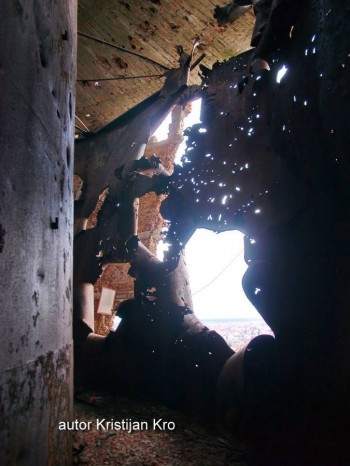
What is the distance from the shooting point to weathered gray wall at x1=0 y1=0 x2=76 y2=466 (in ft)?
2.97

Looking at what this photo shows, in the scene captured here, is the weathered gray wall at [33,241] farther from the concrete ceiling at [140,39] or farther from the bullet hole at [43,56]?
the concrete ceiling at [140,39]

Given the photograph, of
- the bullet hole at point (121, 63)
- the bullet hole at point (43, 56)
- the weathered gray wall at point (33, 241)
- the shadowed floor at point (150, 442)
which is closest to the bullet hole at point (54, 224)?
the weathered gray wall at point (33, 241)

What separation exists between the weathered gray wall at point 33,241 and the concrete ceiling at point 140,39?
146 inches

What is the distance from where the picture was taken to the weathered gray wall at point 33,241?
0.91 metres

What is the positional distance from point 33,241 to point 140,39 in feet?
16.4

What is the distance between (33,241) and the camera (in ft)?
3.52

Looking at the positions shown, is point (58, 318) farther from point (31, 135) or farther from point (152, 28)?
point (152, 28)

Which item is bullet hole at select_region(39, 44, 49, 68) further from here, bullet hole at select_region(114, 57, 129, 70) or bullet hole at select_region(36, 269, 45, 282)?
bullet hole at select_region(114, 57, 129, 70)

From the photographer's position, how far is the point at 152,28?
4.77 m

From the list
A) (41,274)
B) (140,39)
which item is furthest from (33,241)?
(140,39)

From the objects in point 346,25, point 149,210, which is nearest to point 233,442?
point 346,25

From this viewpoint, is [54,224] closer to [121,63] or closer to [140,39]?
[140,39]

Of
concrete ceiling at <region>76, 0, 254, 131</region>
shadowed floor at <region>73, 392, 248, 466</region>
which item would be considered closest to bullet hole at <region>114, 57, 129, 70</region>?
concrete ceiling at <region>76, 0, 254, 131</region>

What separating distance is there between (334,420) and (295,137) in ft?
6.21
